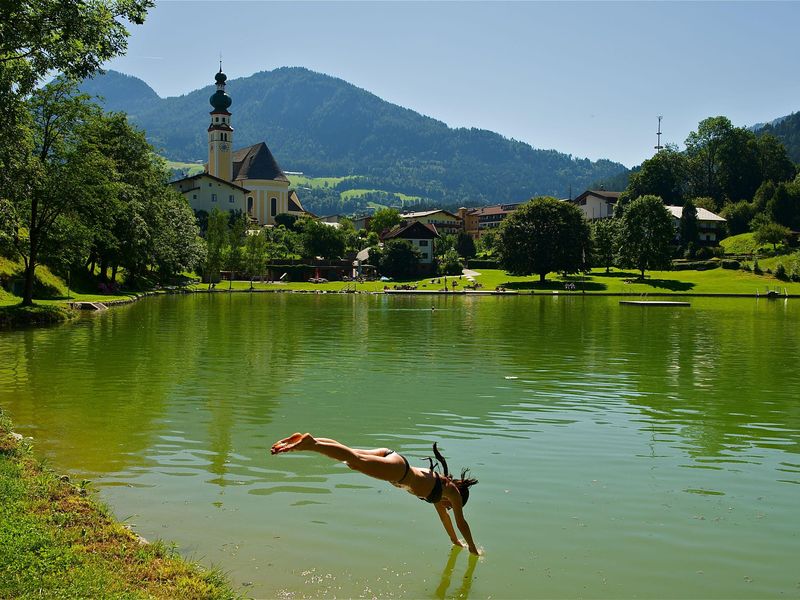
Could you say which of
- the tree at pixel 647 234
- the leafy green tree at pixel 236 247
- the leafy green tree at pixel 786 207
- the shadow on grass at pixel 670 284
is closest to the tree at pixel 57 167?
the leafy green tree at pixel 236 247

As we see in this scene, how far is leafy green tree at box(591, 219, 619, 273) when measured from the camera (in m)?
126

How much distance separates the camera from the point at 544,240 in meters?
113

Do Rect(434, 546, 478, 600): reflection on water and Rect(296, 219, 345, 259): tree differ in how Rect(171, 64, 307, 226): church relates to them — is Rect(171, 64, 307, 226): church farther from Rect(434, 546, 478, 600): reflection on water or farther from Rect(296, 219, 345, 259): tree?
Rect(434, 546, 478, 600): reflection on water

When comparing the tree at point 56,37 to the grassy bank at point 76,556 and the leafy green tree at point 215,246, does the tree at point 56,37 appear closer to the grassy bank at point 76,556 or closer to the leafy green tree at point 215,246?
the grassy bank at point 76,556

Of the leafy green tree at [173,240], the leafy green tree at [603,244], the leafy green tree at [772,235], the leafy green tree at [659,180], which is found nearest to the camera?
the leafy green tree at [173,240]

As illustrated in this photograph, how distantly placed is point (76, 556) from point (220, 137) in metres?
183

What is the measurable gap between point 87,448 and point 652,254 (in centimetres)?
10959

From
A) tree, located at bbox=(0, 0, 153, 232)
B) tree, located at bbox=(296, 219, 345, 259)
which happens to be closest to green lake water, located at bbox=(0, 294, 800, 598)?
tree, located at bbox=(0, 0, 153, 232)

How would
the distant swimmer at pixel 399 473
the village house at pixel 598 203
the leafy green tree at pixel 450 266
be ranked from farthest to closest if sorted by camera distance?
the village house at pixel 598 203
the leafy green tree at pixel 450 266
the distant swimmer at pixel 399 473

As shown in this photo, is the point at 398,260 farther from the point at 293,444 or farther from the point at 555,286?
the point at 293,444

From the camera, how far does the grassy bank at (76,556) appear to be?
273 inches

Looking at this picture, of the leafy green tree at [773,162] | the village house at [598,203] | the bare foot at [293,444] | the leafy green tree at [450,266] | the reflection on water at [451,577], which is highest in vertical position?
the leafy green tree at [773,162]

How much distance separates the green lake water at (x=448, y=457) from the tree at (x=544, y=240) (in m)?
80.3

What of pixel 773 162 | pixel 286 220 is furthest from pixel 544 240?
pixel 773 162
